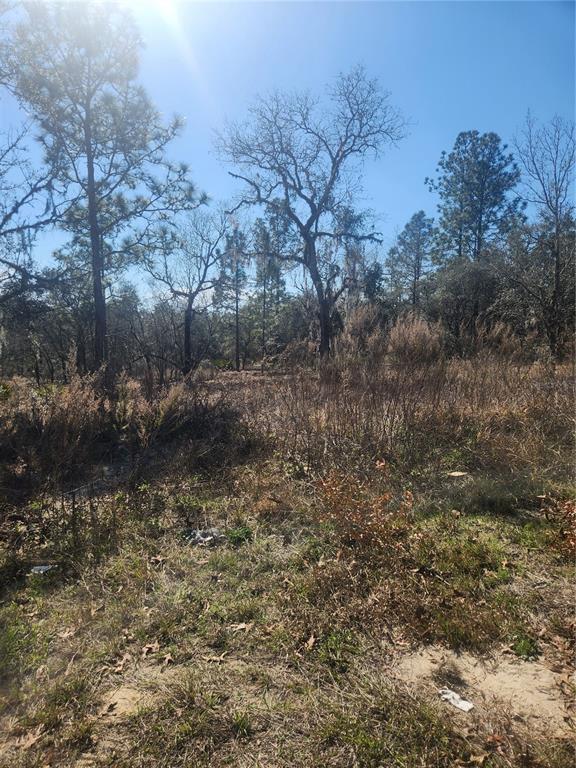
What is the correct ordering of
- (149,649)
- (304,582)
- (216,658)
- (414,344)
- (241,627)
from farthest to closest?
(414,344), (304,582), (241,627), (149,649), (216,658)

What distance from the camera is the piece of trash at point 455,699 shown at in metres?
2.03

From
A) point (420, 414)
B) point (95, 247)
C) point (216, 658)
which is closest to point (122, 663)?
point (216, 658)

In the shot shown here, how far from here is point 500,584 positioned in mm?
2934

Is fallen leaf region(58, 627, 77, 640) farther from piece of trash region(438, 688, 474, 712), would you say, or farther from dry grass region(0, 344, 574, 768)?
piece of trash region(438, 688, 474, 712)

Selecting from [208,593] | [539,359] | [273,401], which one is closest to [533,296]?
[539,359]

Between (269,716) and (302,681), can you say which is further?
(302,681)

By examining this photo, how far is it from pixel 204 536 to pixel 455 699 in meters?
2.37

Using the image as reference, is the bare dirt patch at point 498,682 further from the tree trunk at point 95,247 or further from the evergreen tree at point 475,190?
the evergreen tree at point 475,190

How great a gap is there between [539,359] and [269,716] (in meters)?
7.90

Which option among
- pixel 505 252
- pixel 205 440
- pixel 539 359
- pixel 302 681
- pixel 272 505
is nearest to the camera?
pixel 302 681

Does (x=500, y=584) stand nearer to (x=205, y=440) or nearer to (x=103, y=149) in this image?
(x=205, y=440)

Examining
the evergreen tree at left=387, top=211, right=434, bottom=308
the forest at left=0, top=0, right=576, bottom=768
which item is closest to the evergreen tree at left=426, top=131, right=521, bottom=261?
the evergreen tree at left=387, top=211, right=434, bottom=308

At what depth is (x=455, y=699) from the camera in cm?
208

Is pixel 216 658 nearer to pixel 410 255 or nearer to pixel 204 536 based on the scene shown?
pixel 204 536
